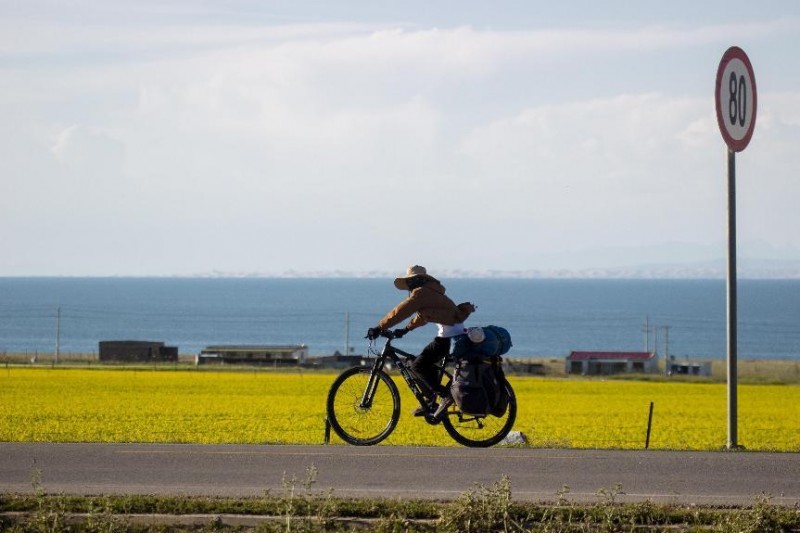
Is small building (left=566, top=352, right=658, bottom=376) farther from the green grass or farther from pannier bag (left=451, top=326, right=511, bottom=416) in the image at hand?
the green grass

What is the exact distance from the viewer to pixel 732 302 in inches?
720

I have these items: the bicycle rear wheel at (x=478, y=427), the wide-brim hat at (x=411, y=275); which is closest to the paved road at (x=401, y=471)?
the bicycle rear wheel at (x=478, y=427)

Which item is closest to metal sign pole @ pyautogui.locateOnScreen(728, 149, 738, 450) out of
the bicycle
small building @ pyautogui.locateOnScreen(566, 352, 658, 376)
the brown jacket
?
the bicycle

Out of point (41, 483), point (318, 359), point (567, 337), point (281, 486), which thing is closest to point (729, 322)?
point (281, 486)

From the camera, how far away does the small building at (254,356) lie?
299ft

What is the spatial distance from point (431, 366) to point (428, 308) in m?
0.74

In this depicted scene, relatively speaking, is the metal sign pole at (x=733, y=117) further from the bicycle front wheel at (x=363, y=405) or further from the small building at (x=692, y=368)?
the small building at (x=692, y=368)

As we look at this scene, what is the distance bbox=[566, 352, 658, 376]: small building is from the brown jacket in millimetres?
77937

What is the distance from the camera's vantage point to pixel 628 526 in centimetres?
1018

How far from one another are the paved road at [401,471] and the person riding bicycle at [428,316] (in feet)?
3.21

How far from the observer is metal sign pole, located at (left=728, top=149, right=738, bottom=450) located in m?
18.3

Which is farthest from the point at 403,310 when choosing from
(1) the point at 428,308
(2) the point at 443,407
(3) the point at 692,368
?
(3) the point at 692,368

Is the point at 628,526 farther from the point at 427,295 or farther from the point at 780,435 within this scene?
the point at 780,435

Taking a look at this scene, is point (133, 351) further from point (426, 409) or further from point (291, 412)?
point (426, 409)
